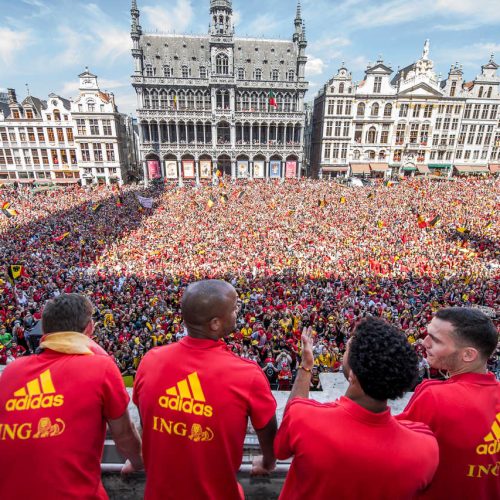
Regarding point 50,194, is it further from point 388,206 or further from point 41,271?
point 388,206

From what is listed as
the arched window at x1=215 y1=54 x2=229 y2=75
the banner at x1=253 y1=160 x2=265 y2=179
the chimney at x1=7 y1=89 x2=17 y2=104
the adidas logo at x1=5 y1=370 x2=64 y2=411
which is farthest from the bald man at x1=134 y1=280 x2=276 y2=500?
the chimney at x1=7 y1=89 x2=17 y2=104

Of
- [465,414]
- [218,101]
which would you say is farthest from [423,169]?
[465,414]

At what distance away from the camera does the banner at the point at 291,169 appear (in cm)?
5109

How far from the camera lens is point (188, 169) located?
49875 millimetres

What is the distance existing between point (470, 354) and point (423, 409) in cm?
56

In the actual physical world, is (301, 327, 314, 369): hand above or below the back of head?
below

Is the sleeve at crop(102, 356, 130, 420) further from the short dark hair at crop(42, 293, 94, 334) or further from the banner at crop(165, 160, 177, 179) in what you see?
the banner at crop(165, 160, 177, 179)

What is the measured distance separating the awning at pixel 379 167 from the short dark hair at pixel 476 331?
5175 centimetres

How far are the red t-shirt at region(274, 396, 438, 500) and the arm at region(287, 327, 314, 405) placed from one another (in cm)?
29

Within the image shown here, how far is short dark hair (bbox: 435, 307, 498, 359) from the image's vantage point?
237 centimetres

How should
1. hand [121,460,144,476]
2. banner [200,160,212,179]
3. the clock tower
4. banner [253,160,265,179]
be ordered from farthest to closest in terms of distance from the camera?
1. banner [253,160,265,179]
2. banner [200,160,212,179]
3. the clock tower
4. hand [121,460,144,476]

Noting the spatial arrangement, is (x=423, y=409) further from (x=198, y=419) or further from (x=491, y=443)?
(x=198, y=419)

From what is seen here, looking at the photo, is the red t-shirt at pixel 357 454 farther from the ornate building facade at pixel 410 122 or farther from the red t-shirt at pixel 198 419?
the ornate building facade at pixel 410 122

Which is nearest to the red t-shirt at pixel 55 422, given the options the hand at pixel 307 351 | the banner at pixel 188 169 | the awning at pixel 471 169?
the hand at pixel 307 351
